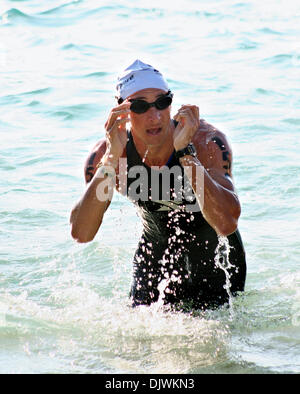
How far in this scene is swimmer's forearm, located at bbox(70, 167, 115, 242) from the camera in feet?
14.6

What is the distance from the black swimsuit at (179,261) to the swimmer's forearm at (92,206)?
1.39ft

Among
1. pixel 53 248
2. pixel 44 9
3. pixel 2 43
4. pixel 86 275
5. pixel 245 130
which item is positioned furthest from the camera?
pixel 44 9

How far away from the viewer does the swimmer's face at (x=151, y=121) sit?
14.6 ft

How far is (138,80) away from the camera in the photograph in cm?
460

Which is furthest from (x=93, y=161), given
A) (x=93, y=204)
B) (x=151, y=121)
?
(x=151, y=121)

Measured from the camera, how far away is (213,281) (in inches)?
204

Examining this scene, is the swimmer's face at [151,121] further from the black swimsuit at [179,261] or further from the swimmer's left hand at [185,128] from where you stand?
the black swimsuit at [179,261]

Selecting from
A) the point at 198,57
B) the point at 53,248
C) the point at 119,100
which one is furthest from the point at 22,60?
the point at 119,100

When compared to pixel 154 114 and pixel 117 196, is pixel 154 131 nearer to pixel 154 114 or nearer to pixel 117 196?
pixel 154 114

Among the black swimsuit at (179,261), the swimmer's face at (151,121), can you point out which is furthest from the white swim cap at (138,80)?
the black swimsuit at (179,261)

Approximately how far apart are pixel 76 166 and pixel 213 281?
4342 mm

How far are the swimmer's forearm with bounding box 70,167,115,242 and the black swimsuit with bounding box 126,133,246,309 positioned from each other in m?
0.42

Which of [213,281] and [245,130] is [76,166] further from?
[213,281]

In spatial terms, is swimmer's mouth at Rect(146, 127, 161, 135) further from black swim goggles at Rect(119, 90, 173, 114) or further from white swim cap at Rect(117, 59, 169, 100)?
white swim cap at Rect(117, 59, 169, 100)
